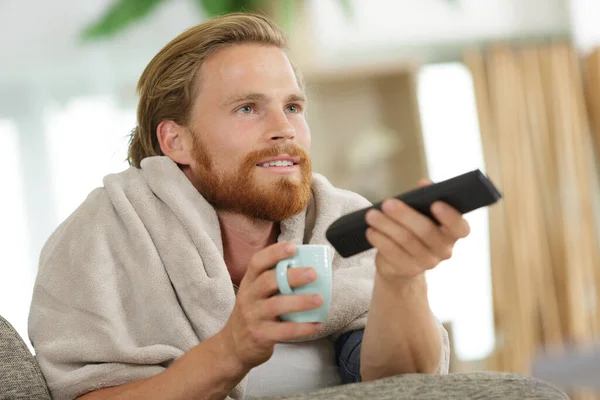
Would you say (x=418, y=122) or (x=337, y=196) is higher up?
(x=418, y=122)

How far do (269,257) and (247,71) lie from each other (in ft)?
2.07

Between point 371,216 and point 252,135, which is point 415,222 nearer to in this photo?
point 371,216

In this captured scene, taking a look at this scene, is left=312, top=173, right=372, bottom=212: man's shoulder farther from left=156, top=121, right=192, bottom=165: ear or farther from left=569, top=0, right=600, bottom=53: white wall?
left=569, top=0, right=600, bottom=53: white wall

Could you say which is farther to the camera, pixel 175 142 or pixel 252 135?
pixel 175 142

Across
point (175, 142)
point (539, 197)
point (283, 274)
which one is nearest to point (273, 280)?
point (283, 274)

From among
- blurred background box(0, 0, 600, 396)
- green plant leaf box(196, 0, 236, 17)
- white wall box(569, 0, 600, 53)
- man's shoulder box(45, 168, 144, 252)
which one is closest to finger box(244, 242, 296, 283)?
man's shoulder box(45, 168, 144, 252)

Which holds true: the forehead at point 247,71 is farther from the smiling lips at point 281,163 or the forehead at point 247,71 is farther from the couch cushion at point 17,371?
the couch cushion at point 17,371

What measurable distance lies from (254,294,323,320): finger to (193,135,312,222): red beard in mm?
486

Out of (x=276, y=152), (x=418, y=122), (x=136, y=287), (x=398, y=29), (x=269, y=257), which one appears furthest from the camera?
(x=398, y=29)

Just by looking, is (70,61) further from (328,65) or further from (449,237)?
(449,237)

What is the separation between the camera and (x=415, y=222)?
100 centimetres

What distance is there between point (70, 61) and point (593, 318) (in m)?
2.92

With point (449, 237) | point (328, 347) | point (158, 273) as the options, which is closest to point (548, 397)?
point (449, 237)

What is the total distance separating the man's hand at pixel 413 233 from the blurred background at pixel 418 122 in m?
2.99
